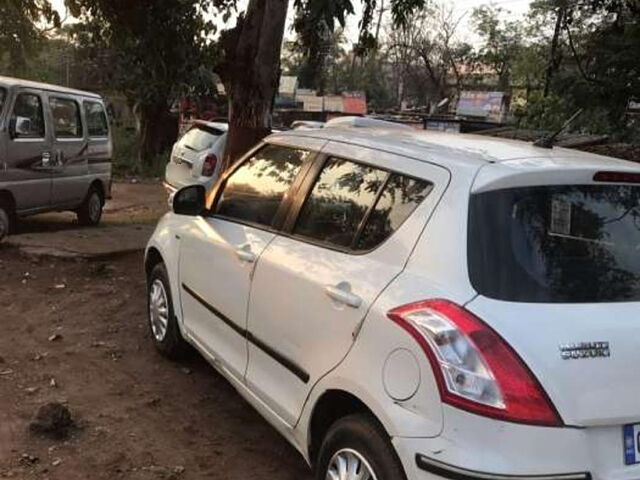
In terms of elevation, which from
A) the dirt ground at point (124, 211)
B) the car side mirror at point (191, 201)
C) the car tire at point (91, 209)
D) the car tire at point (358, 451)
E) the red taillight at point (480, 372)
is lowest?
Result: the dirt ground at point (124, 211)

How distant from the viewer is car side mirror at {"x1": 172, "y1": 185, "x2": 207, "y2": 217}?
4.56m

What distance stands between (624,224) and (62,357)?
3794 millimetres

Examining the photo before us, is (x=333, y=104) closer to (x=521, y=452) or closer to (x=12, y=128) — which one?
(x=12, y=128)

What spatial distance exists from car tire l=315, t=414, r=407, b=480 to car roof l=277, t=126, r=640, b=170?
1006 mm

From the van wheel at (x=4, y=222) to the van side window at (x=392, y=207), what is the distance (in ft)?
22.8

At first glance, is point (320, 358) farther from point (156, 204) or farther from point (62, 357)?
point (156, 204)

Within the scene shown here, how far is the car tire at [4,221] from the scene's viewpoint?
9.02 meters

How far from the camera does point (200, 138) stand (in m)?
11.8

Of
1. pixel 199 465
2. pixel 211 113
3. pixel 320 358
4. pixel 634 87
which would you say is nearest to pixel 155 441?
pixel 199 465

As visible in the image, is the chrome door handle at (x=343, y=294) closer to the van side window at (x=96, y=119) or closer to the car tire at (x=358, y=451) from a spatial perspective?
the car tire at (x=358, y=451)

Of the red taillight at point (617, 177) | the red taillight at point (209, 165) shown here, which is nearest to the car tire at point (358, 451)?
the red taillight at point (617, 177)

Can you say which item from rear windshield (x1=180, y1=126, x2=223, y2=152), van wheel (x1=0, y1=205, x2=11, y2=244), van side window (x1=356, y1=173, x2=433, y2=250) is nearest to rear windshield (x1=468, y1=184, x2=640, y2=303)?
van side window (x1=356, y1=173, x2=433, y2=250)

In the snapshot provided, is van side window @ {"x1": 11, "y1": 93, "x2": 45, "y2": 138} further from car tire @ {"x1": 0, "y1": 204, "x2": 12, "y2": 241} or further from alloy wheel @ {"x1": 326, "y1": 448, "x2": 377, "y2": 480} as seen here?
alloy wheel @ {"x1": 326, "y1": 448, "x2": 377, "y2": 480}

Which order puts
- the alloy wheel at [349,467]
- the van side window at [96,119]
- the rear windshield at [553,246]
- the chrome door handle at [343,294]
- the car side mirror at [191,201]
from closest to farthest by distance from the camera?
the rear windshield at [553,246]
the alloy wheel at [349,467]
the chrome door handle at [343,294]
the car side mirror at [191,201]
the van side window at [96,119]
